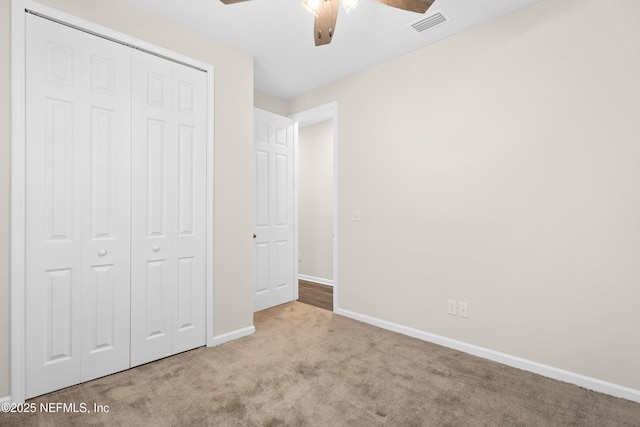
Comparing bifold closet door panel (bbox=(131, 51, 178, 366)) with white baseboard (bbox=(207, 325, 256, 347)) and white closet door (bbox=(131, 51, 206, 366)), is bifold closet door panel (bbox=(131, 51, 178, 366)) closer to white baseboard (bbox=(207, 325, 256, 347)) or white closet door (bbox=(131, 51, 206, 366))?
white closet door (bbox=(131, 51, 206, 366))

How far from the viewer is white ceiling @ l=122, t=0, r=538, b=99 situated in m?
2.29

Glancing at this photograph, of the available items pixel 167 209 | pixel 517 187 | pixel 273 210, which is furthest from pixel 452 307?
pixel 167 209

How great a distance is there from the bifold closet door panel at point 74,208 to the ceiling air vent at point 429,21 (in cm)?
219

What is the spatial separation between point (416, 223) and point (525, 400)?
4.86 feet

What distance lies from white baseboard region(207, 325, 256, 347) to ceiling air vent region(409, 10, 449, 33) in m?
2.95

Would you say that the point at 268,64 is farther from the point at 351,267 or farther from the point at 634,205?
the point at 634,205

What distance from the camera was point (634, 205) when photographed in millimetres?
1933

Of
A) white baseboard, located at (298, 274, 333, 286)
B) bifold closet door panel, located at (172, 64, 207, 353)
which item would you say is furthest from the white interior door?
bifold closet door panel, located at (172, 64, 207, 353)

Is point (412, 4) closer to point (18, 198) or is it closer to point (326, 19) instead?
point (326, 19)

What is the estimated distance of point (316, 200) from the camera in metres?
5.14

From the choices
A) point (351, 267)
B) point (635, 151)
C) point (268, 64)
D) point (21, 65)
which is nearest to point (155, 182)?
point (21, 65)

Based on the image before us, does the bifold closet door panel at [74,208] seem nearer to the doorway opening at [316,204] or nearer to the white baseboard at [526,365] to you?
the white baseboard at [526,365]

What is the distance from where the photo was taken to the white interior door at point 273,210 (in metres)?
3.73

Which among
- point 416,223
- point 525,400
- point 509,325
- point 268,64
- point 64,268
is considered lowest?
point 525,400
